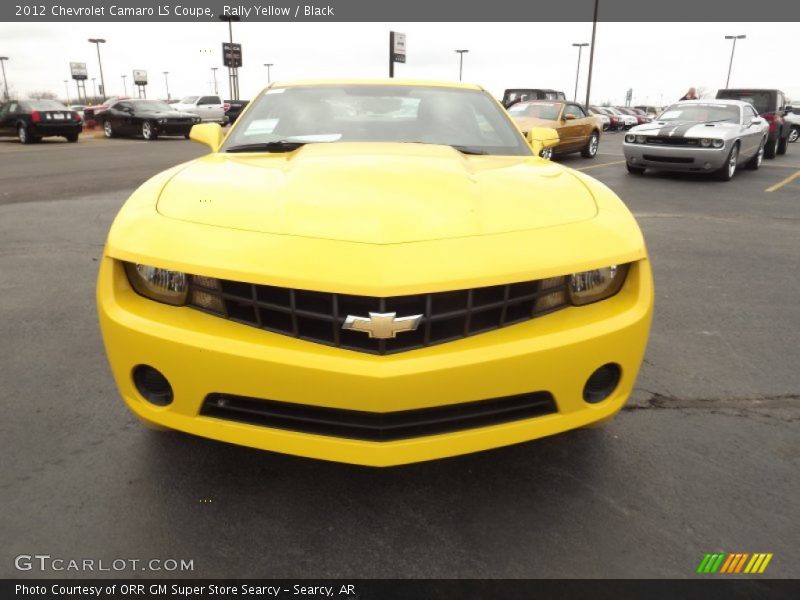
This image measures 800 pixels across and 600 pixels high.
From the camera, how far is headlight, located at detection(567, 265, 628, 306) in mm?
2045

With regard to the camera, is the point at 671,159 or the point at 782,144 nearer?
the point at 671,159

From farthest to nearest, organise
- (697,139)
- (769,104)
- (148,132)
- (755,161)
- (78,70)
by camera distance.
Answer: (78,70) < (148,132) < (769,104) < (755,161) < (697,139)

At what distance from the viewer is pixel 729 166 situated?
36.8 ft

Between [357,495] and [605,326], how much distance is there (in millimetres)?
1035

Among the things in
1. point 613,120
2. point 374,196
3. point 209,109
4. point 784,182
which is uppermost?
point 374,196

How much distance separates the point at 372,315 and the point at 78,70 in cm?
7785

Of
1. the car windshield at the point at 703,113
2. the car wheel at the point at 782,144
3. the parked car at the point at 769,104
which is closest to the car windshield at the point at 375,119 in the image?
the car windshield at the point at 703,113

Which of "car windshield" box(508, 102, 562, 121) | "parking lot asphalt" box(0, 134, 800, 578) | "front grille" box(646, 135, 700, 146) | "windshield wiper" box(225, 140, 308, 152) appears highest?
"windshield wiper" box(225, 140, 308, 152)

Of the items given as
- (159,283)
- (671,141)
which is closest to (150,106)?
(671,141)

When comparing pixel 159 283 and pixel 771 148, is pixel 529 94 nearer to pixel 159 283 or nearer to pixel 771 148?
pixel 771 148

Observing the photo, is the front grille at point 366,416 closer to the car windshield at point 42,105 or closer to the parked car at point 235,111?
the parked car at point 235,111

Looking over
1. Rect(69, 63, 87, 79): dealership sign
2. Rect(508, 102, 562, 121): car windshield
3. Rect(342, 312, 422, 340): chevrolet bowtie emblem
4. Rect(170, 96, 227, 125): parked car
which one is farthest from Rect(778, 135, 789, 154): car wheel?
Rect(69, 63, 87, 79): dealership sign

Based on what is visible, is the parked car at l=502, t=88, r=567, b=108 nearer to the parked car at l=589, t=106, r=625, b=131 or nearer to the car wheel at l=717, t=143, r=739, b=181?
the car wheel at l=717, t=143, r=739, b=181

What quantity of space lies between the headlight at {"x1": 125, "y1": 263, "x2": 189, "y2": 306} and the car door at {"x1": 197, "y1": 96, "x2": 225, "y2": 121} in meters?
29.9
